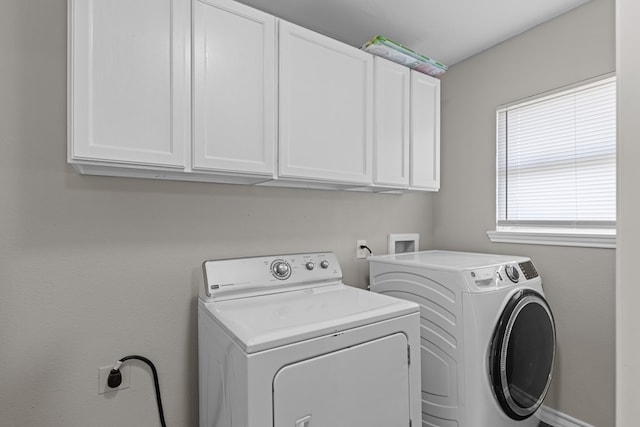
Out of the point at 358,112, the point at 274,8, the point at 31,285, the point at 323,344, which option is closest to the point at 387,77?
the point at 358,112

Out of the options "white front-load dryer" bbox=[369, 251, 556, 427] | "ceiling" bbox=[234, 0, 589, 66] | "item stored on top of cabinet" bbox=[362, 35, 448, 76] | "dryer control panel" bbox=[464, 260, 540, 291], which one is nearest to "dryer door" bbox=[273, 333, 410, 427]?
"white front-load dryer" bbox=[369, 251, 556, 427]

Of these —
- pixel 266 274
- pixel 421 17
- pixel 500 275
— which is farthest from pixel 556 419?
pixel 421 17

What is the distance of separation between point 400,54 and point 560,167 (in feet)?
4.06

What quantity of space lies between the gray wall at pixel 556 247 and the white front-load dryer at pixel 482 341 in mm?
233

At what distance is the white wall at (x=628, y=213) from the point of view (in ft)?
1.06

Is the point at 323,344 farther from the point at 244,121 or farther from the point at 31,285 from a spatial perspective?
the point at 31,285

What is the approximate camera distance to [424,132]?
220 centimetres

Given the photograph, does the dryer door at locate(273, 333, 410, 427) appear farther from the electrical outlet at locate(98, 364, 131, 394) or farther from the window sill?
the window sill

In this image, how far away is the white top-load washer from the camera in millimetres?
1087

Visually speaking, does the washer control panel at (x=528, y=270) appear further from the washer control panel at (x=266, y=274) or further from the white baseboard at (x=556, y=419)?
the washer control panel at (x=266, y=274)

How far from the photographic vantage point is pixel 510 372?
1.68m

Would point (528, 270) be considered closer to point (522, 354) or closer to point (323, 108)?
point (522, 354)

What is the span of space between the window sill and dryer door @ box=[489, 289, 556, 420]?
418 mm

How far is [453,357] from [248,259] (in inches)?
45.8
